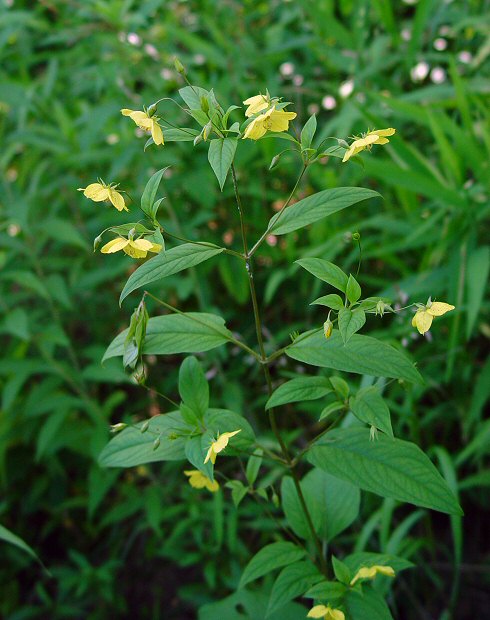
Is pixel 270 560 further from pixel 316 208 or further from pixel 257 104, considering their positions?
pixel 257 104

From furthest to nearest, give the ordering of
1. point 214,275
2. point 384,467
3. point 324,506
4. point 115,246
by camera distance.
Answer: point 214,275
point 324,506
point 384,467
point 115,246

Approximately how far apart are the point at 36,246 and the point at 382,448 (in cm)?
127

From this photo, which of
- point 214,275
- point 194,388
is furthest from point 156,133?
point 214,275

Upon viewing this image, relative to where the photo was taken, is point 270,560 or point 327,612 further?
point 270,560

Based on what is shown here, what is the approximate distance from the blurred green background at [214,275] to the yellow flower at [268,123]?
0.71 metres

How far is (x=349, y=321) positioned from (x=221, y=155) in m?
0.25

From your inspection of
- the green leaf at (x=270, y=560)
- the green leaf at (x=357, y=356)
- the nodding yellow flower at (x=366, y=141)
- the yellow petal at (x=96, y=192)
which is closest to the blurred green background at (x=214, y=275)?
the green leaf at (x=270, y=560)

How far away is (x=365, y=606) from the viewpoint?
943 mm

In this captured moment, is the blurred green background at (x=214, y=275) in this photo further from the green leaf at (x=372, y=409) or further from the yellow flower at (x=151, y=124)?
the yellow flower at (x=151, y=124)

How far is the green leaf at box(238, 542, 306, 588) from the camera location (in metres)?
0.99

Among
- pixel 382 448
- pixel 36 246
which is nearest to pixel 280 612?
pixel 382 448

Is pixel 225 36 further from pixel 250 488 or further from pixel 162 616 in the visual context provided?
pixel 162 616

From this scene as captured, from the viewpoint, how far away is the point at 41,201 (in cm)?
219

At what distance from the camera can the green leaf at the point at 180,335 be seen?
92 cm
